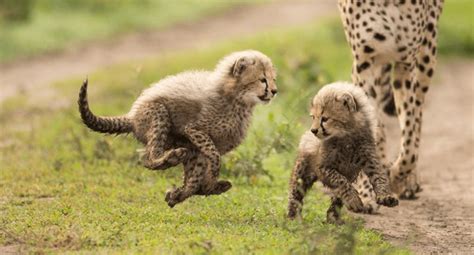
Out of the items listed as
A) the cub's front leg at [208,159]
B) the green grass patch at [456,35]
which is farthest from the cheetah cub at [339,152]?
the green grass patch at [456,35]

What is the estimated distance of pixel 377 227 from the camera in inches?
303

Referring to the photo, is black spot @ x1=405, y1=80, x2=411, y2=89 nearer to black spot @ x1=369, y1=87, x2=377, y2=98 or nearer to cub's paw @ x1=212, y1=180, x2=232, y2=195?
A: black spot @ x1=369, y1=87, x2=377, y2=98

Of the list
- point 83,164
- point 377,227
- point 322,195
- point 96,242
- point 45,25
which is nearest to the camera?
point 96,242

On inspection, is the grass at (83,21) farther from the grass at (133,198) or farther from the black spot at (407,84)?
the black spot at (407,84)

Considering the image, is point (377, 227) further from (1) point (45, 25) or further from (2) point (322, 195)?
(1) point (45, 25)

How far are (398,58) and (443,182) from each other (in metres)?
1.90

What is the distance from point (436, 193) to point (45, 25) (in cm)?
1085

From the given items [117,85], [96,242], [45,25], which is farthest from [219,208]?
[45,25]

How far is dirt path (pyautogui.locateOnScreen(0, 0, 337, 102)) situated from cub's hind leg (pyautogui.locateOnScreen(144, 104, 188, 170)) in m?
7.22

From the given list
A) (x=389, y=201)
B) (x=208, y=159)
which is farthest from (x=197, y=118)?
(x=389, y=201)

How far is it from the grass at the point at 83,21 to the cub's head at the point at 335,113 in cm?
1092

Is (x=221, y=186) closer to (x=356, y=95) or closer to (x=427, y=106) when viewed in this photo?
(x=356, y=95)

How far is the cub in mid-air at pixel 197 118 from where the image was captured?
276 inches

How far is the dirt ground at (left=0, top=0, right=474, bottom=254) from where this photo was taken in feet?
25.7
